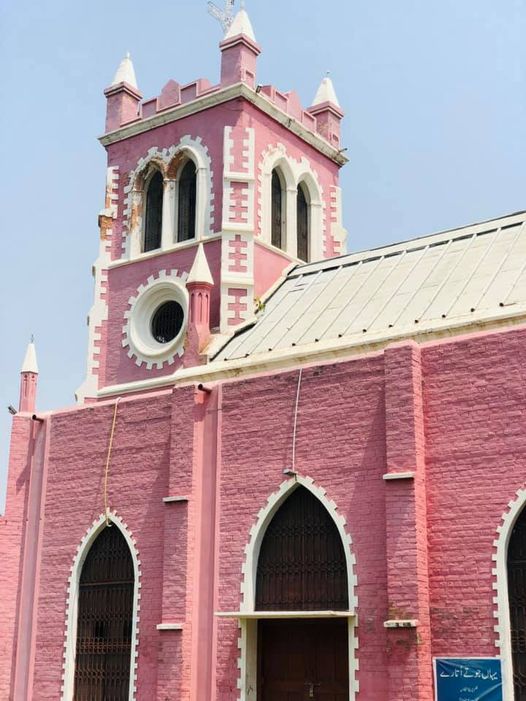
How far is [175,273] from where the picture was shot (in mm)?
23438

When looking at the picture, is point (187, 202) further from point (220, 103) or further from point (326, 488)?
point (326, 488)

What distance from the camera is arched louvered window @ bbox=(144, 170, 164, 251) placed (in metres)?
24.5

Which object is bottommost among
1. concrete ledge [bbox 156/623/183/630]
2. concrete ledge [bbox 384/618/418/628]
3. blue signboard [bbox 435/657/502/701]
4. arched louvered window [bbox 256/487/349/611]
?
blue signboard [bbox 435/657/502/701]

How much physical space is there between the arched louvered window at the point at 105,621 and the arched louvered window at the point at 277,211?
8.60m

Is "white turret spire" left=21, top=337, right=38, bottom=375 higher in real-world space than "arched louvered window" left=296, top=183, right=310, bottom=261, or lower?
lower

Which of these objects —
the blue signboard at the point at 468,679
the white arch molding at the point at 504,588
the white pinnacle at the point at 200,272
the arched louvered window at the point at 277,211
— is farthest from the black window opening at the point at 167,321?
the blue signboard at the point at 468,679

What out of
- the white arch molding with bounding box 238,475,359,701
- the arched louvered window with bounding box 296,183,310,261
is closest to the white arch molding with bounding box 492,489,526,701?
the white arch molding with bounding box 238,475,359,701

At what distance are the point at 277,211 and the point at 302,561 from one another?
424 inches

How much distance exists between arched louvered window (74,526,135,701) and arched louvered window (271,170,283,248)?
860 centimetres

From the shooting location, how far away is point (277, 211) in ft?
80.8

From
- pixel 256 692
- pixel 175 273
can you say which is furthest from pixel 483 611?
pixel 175 273

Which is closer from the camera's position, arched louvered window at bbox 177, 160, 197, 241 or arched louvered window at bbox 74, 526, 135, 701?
arched louvered window at bbox 74, 526, 135, 701

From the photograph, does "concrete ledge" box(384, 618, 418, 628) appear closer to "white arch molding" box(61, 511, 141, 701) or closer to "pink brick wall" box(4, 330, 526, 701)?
"pink brick wall" box(4, 330, 526, 701)

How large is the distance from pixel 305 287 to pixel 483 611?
9.41 metres
